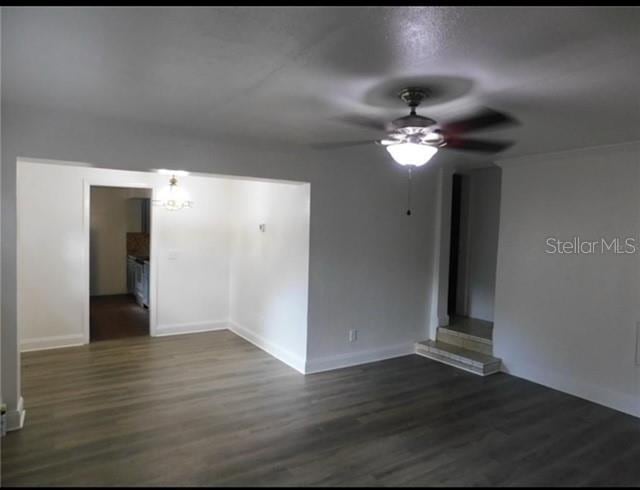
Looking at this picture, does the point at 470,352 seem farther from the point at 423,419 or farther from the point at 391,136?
the point at 391,136

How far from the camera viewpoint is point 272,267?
495cm

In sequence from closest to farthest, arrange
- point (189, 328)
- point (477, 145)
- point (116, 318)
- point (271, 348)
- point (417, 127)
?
point (417, 127) < point (477, 145) < point (271, 348) < point (189, 328) < point (116, 318)

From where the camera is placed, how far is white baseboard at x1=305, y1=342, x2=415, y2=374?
4.37 meters

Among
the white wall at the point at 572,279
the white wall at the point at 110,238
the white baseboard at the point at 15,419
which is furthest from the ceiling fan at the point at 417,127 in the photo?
the white wall at the point at 110,238

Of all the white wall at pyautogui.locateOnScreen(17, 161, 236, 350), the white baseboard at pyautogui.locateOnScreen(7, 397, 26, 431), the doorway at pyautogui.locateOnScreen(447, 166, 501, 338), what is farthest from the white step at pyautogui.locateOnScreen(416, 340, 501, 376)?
the white baseboard at pyautogui.locateOnScreen(7, 397, 26, 431)

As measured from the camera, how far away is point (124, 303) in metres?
7.87

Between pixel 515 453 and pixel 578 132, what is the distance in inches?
96.3

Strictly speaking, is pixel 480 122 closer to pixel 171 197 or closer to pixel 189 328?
pixel 171 197

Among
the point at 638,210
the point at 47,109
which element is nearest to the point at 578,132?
the point at 638,210

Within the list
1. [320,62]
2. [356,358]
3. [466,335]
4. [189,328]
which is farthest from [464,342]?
[320,62]

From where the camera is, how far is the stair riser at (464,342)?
15.6 feet

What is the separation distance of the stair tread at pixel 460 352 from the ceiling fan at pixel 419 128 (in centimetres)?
237

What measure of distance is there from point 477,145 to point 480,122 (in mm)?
978

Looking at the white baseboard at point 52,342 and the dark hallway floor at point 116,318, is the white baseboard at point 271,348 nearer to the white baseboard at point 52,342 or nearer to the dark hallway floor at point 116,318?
the dark hallway floor at point 116,318
